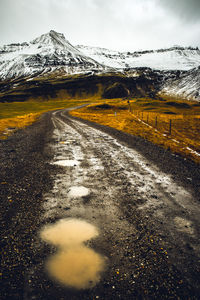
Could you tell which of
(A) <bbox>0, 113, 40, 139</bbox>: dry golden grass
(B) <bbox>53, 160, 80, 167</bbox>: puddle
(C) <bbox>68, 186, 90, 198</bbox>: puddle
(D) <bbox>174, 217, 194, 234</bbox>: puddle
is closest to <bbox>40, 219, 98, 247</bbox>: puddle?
(C) <bbox>68, 186, 90, 198</bbox>: puddle

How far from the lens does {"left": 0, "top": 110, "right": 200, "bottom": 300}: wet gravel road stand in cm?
282

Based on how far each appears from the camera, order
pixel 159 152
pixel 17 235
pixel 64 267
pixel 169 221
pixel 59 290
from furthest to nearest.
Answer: pixel 159 152
pixel 169 221
pixel 17 235
pixel 64 267
pixel 59 290

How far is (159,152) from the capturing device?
1119cm

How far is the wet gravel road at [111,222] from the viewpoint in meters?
2.82

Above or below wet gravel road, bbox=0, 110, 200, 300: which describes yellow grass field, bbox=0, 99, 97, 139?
above

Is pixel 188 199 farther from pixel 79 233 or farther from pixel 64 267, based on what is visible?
pixel 64 267

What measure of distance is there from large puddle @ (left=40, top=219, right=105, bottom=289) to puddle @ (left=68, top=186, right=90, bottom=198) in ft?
4.04

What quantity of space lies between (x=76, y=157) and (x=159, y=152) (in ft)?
19.2

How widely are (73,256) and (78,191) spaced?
2.60m

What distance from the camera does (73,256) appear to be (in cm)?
345

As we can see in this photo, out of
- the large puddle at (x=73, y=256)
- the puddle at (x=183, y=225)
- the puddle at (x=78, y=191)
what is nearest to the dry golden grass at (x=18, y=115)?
→ the puddle at (x=78, y=191)

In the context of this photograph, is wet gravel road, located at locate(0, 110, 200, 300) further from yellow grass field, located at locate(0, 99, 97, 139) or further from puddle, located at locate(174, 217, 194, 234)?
yellow grass field, located at locate(0, 99, 97, 139)

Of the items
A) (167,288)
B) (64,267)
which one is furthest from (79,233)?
(167,288)

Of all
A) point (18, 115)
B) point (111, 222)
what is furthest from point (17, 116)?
point (111, 222)
